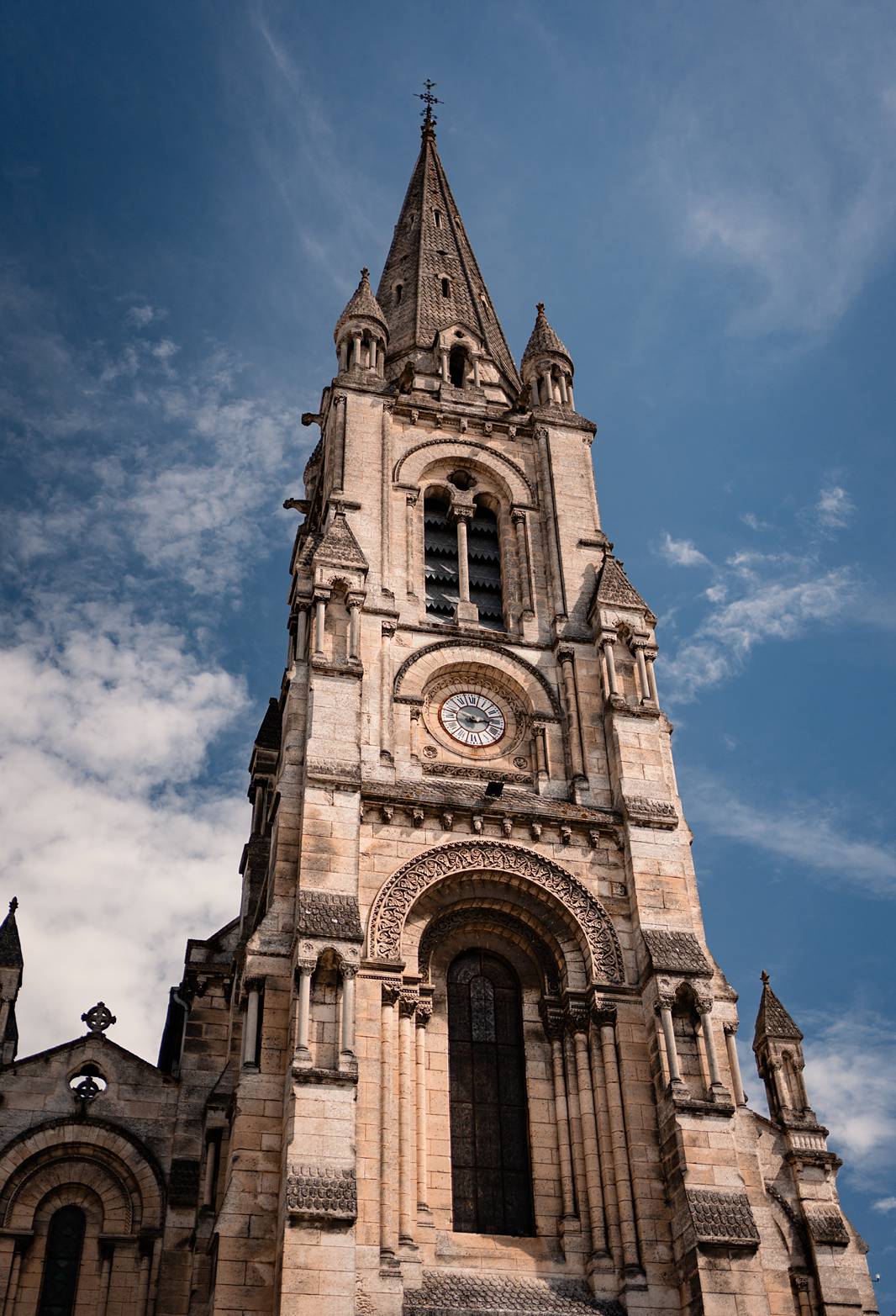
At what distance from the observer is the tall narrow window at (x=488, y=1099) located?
23.3m

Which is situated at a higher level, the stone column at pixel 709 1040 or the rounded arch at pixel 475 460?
the rounded arch at pixel 475 460

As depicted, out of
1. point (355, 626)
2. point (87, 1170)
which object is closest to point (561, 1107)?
point (87, 1170)

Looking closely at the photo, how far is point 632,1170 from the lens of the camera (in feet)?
75.6

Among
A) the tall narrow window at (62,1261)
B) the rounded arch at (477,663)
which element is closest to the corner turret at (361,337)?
the rounded arch at (477,663)

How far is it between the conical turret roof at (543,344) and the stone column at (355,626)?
39.7 ft

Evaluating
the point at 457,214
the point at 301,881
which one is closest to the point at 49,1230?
the point at 301,881

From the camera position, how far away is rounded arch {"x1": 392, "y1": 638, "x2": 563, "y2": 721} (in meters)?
29.2

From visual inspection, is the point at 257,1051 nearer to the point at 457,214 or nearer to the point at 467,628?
the point at 467,628

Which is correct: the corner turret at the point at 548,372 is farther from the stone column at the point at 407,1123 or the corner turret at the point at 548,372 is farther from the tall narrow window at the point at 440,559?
the stone column at the point at 407,1123

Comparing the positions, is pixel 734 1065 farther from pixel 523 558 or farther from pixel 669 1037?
pixel 523 558

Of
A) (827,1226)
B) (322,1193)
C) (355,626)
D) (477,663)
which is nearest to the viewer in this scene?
(322,1193)

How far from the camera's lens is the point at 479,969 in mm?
25891

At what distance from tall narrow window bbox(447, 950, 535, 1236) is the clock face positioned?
484 centimetres

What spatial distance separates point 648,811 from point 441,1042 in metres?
5.99
